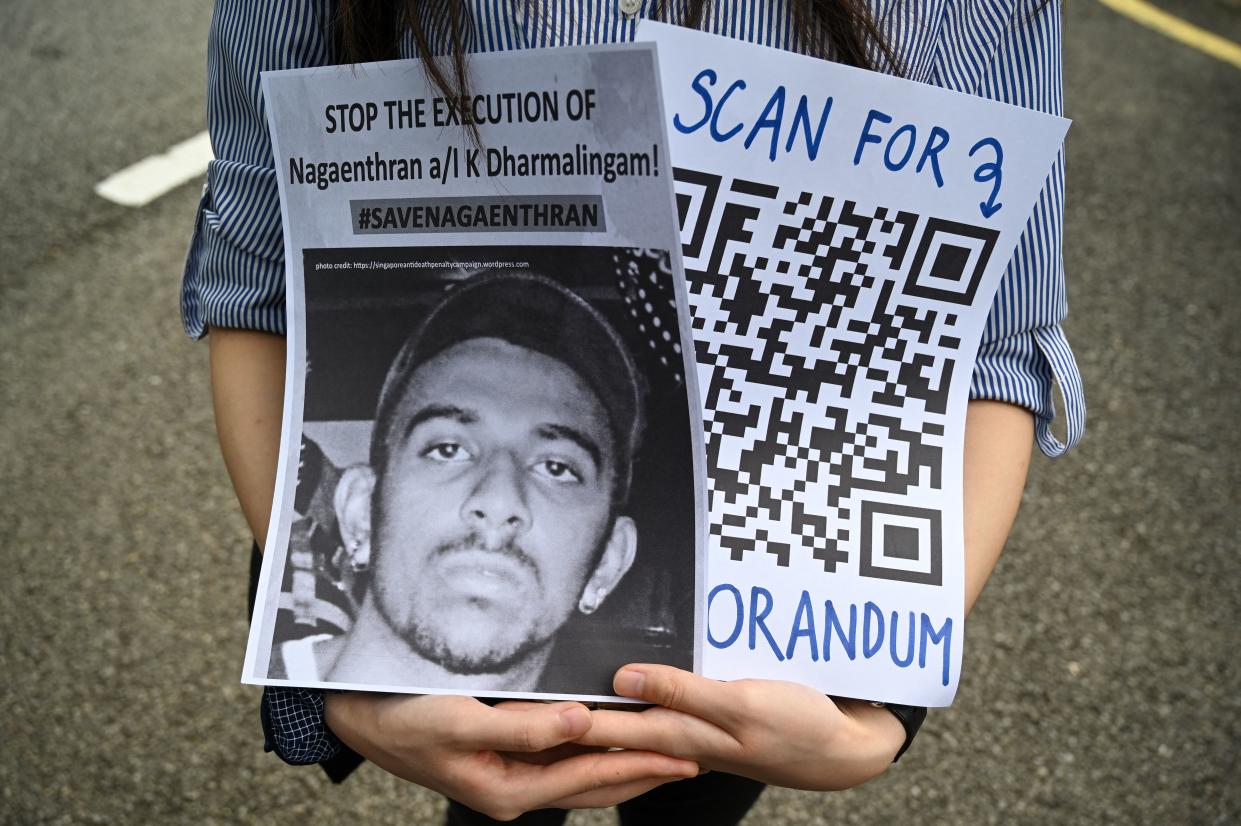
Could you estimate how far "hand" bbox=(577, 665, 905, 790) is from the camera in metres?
0.58

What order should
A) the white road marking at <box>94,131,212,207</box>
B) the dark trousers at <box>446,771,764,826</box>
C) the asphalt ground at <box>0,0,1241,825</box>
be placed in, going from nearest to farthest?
the dark trousers at <box>446,771,764,826</box>, the asphalt ground at <box>0,0,1241,825</box>, the white road marking at <box>94,131,212,207</box>

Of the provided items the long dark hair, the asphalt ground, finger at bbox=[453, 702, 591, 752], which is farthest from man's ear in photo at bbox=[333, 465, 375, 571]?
the asphalt ground

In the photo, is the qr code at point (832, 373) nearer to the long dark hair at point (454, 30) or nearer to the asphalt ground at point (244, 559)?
the long dark hair at point (454, 30)

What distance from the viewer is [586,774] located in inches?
23.1

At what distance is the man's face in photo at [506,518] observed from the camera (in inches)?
→ 23.7

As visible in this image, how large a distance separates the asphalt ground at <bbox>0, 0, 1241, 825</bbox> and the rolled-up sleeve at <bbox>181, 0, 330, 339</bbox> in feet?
3.38

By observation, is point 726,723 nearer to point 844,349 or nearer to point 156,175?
point 844,349

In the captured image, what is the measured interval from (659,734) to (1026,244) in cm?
37

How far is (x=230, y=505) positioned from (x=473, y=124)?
1484mm

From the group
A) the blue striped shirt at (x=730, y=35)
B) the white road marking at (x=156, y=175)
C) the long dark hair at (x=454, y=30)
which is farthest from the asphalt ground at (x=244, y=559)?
the long dark hair at (x=454, y=30)

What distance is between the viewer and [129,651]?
A: 5.45 feet

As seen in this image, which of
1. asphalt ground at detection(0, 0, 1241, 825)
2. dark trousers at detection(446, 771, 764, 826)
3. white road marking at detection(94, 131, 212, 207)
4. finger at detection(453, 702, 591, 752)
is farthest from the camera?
white road marking at detection(94, 131, 212, 207)

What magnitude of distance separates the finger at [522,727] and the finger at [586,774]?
0.02m

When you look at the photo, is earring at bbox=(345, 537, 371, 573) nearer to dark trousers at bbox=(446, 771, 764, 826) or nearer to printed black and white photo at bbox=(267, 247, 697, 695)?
printed black and white photo at bbox=(267, 247, 697, 695)
